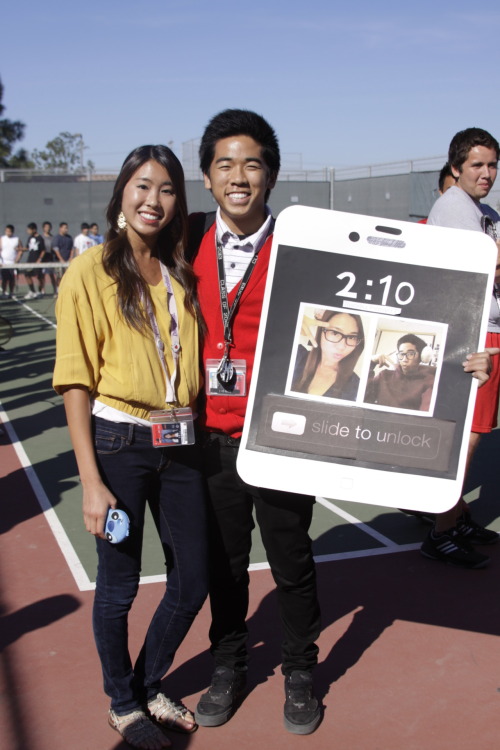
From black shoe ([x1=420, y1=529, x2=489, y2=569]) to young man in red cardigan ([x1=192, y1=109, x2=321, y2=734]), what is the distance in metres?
1.71

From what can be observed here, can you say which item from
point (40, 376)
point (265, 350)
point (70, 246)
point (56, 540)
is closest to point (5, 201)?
point (70, 246)

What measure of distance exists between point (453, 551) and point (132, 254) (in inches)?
109

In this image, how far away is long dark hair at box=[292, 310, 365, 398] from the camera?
2479 mm

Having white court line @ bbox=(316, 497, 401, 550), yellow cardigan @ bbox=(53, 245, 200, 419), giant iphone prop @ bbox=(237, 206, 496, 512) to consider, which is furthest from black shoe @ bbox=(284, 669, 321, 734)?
white court line @ bbox=(316, 497, 401, 550)

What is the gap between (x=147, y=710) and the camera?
2980 millimetres

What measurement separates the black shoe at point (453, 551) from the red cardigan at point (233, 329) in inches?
86.8

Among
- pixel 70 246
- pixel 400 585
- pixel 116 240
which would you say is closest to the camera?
pixel 116 240

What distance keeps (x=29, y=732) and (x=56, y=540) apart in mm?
2029

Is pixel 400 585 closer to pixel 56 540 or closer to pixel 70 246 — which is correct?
pixel 56 540

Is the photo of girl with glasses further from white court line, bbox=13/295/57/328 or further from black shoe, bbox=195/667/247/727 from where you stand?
white court line, bbox=13/295/57/328

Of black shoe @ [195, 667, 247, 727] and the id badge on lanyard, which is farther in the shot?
black shoe @ [195, 667, 247, 727]

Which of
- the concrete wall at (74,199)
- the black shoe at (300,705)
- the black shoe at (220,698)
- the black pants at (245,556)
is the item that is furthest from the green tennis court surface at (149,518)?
the concrete wall at (74,199)

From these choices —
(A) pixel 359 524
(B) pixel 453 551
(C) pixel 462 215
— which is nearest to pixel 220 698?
(B) pixel 453 551

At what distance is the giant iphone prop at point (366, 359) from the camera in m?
2.47
